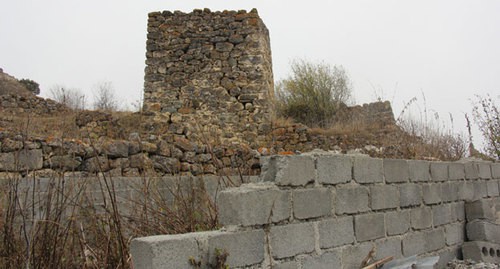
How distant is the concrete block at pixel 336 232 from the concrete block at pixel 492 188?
3893 millimetres

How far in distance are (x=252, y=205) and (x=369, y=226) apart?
1.61m

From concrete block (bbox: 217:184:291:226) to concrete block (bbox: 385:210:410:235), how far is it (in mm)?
1601

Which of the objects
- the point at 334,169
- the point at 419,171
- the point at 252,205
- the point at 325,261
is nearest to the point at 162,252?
the point at 252,205

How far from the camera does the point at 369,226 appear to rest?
436 cm

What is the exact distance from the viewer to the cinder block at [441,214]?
18.1ft

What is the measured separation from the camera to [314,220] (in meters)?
3.77

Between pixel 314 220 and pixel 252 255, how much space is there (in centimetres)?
78

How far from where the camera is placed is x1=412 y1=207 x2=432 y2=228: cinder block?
A: 16.7 ft

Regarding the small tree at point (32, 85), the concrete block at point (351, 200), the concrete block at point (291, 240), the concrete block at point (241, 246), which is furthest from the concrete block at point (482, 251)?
the small tree at point (32, 85)

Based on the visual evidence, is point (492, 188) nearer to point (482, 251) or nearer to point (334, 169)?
point (482, 251)

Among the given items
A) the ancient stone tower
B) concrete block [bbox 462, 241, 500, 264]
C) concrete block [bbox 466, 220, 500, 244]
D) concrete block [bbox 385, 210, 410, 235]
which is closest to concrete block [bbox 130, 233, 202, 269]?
concrete block [bbox 385, 210, 410, 235]

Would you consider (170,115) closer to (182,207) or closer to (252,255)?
(182,207)

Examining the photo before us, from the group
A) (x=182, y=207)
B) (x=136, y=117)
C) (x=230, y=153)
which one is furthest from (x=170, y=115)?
(x=182, y=207)

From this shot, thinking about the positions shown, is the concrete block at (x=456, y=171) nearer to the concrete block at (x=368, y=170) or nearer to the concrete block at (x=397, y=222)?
the concrete block at (x=397, y=222)
